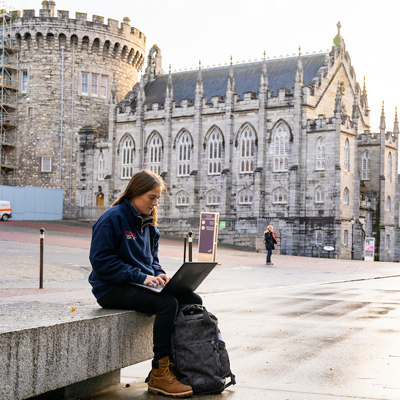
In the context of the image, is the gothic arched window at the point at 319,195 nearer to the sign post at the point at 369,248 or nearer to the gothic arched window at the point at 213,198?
the sign post at the point at 369,248

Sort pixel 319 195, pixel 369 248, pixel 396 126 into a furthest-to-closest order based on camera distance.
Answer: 1. pixel 396 126
2. pixel 319 195
3. pixel 369 248

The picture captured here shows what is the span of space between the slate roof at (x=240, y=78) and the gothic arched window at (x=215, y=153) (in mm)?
3741

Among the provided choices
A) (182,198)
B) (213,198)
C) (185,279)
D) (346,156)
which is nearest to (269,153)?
(346,156)

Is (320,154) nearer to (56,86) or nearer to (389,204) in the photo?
(389,204)

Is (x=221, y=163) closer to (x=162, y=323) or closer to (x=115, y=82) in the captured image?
(x=115, y=82)

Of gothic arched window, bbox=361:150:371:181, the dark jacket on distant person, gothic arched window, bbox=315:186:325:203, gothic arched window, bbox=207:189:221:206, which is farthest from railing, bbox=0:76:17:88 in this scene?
the dark jacket on distant person

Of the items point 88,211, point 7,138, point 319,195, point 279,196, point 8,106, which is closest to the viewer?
point 319,195

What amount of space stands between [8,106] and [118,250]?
5138 centimetres

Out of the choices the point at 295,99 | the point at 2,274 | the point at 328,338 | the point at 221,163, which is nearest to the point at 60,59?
the point at 221,163

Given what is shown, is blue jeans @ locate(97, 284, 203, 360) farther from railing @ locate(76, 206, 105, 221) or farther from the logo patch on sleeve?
railing @ locate(76, 206, 105, 221)

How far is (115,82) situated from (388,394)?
52.4m

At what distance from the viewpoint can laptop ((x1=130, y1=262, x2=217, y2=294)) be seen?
5.21 meters

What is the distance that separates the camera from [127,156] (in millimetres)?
53844

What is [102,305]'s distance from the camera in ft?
18.2
